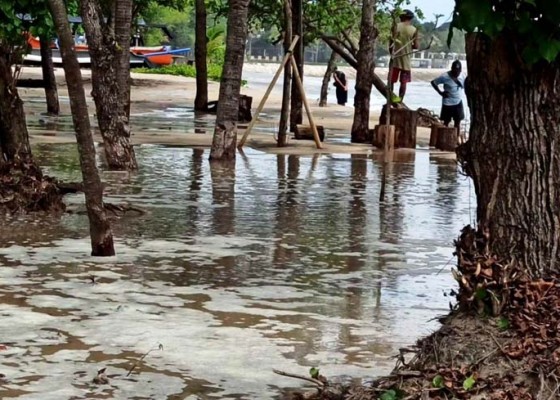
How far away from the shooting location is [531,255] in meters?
4.91

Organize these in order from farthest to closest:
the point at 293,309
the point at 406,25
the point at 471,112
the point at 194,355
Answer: the point at 406,25 → the point at 293,309 → the point at 194,355 → the point at 471,112

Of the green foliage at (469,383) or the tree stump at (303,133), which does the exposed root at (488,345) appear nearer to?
the green foliage at (469,383)

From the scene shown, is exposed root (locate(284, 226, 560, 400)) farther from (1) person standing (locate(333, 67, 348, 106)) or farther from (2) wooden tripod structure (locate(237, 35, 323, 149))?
(1) person standing (locate(333, 67, 348, 106))

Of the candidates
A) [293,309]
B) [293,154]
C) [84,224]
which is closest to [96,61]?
[84,224]

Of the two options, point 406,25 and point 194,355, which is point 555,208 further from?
point 406,25

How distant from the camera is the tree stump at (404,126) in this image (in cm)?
1958

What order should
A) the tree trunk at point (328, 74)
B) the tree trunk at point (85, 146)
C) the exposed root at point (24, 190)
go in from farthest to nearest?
1. the tree trunk at point (328, 74)
2. the exposed root at point (24, 190)
3. the tree trunk at point (85, 146)

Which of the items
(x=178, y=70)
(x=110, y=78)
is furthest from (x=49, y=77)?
(x=178, y=70)

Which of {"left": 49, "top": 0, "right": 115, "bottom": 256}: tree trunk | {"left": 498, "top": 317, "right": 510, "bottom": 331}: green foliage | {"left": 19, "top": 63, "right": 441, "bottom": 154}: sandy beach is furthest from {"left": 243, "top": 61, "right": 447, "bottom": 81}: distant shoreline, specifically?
{"left": 498, "top": 317, "right": 510, "bottom": 331}: green foliage

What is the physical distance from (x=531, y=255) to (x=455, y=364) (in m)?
0.62

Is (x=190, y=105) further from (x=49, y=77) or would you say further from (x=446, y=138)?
(x=446, y=138)

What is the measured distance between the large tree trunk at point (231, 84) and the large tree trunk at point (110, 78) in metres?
1.52

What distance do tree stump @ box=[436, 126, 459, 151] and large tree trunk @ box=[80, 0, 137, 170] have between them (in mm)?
7085

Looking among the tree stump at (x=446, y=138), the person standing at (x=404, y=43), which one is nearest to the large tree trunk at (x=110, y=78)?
the person standing at (x=404, y=43)
